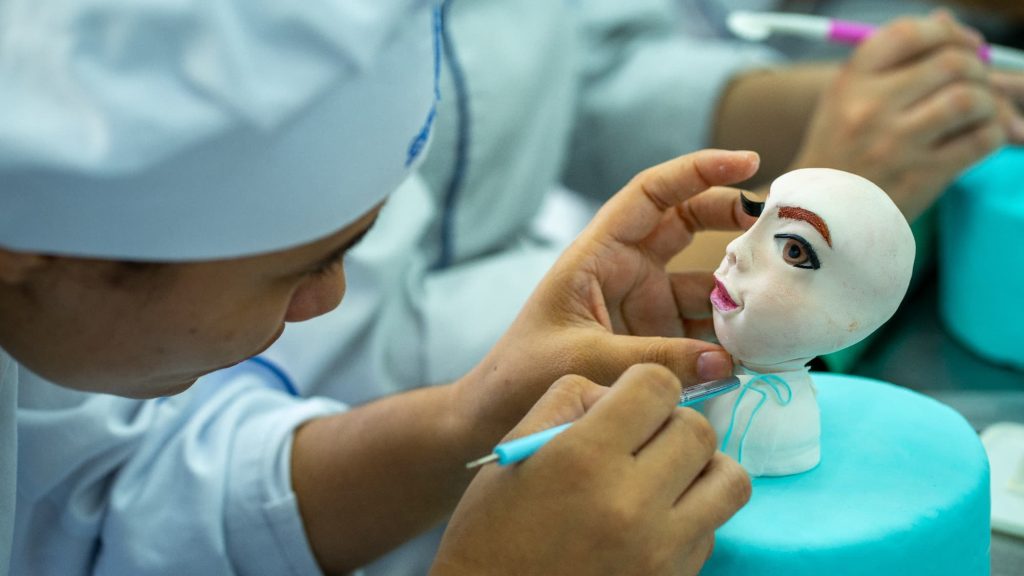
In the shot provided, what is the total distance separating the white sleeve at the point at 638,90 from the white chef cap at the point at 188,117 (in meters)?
0.69

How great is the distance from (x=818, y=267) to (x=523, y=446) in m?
0.14

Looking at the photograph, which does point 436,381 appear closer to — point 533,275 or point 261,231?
point 533,275

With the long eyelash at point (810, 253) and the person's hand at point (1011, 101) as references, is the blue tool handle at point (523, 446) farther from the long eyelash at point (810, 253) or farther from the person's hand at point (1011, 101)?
the person's hand at point (1011, 101)

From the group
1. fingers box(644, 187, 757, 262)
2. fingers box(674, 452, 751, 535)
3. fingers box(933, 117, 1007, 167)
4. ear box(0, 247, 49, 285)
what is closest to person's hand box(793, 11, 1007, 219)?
fingers box(933, 117, 1007, 167)

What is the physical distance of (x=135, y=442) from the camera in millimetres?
603

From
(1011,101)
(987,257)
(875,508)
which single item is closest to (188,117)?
(875,508)

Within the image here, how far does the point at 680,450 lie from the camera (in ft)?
1.27

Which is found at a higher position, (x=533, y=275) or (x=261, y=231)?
(x=261, y=231)

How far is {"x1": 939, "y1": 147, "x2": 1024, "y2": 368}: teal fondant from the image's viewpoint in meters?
0.68

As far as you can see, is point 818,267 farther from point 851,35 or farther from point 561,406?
point 851,35

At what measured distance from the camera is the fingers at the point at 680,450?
0.38 metres

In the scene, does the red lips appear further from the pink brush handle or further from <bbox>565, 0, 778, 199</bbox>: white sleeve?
<bbox>565, 0, 778, 199</bbox>: white sleeve

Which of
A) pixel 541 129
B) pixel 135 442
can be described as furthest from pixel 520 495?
pixel 541 129

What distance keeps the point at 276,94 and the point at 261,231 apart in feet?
0.18
